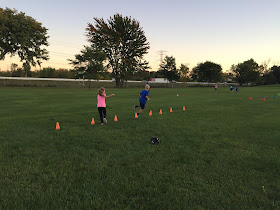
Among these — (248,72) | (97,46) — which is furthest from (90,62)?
(248,72)

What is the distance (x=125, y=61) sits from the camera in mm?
55625

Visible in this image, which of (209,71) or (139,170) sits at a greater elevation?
(209,71)

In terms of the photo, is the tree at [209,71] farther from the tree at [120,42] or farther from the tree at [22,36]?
the tree at [22,36]

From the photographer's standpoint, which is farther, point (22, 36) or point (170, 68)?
point (170, 68)

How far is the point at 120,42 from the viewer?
54.5 meters

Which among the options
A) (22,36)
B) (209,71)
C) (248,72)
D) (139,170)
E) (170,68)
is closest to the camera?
(139,170)

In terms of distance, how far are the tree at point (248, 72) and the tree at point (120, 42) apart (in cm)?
7798

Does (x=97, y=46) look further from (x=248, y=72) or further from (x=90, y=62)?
(x=248, y=72)

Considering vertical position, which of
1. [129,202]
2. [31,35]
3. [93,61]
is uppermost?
[31,35]

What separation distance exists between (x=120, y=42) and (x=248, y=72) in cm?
8703

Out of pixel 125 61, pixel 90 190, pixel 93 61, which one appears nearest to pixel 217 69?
pixel 125 61

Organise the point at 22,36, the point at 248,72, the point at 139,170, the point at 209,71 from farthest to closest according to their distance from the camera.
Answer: the point at 248,72, the point at 209,71, the point at 22,36, the point at 139,170

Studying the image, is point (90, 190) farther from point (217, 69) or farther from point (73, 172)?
point (217, 69)

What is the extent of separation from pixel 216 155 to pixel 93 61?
1780 inches
